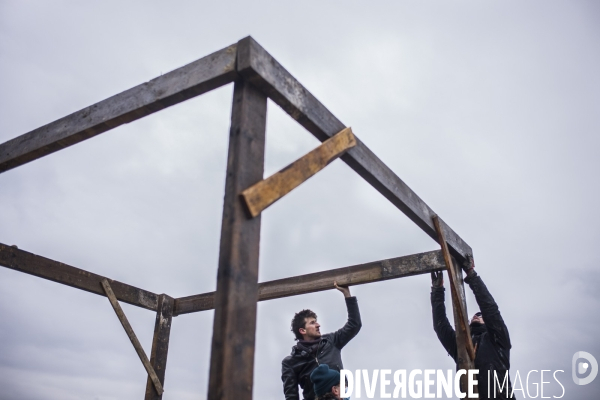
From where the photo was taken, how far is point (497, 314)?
4098mm

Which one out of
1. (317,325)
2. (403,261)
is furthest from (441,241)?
(317,325)

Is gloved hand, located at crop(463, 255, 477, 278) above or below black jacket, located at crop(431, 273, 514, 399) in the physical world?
above

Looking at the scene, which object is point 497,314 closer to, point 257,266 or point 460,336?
point 460,336

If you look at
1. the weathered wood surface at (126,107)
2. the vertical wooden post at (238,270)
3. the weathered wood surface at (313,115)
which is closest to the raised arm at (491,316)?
the weathered wood surface at (313,115)

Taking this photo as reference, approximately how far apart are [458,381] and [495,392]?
0.96 feet

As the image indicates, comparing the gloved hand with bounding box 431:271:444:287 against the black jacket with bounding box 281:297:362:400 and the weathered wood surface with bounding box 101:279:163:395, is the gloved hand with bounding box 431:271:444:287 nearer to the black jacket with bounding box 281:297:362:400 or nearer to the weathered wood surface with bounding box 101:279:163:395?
the black jacket with bounding box 281:297:362:400

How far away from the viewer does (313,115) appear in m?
2.62

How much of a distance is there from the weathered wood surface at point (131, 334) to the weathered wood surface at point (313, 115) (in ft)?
10.7

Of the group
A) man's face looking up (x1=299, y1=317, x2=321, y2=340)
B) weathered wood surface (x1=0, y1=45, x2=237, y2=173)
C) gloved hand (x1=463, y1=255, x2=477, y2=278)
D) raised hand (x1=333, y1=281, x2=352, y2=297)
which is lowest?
man's face looking up (x1=299, y1=317, x2=321, y2=340)

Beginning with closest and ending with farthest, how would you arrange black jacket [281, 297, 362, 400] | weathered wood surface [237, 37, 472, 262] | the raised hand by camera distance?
weathered wood surface [237, 37, 472, 262] < black jacket [281, 297, 362, 400] < the raised hand

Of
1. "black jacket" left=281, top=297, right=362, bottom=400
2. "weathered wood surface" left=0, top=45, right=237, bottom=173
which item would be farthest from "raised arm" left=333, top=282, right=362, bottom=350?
"weathered wood surface" left=0, top=45, right=237, bottom=173

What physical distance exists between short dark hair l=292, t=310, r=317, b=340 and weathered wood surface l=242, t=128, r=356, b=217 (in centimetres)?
249

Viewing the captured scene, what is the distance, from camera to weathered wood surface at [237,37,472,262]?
2.26 meters

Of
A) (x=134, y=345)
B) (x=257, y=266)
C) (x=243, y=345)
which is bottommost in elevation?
(x=243, y=345)
